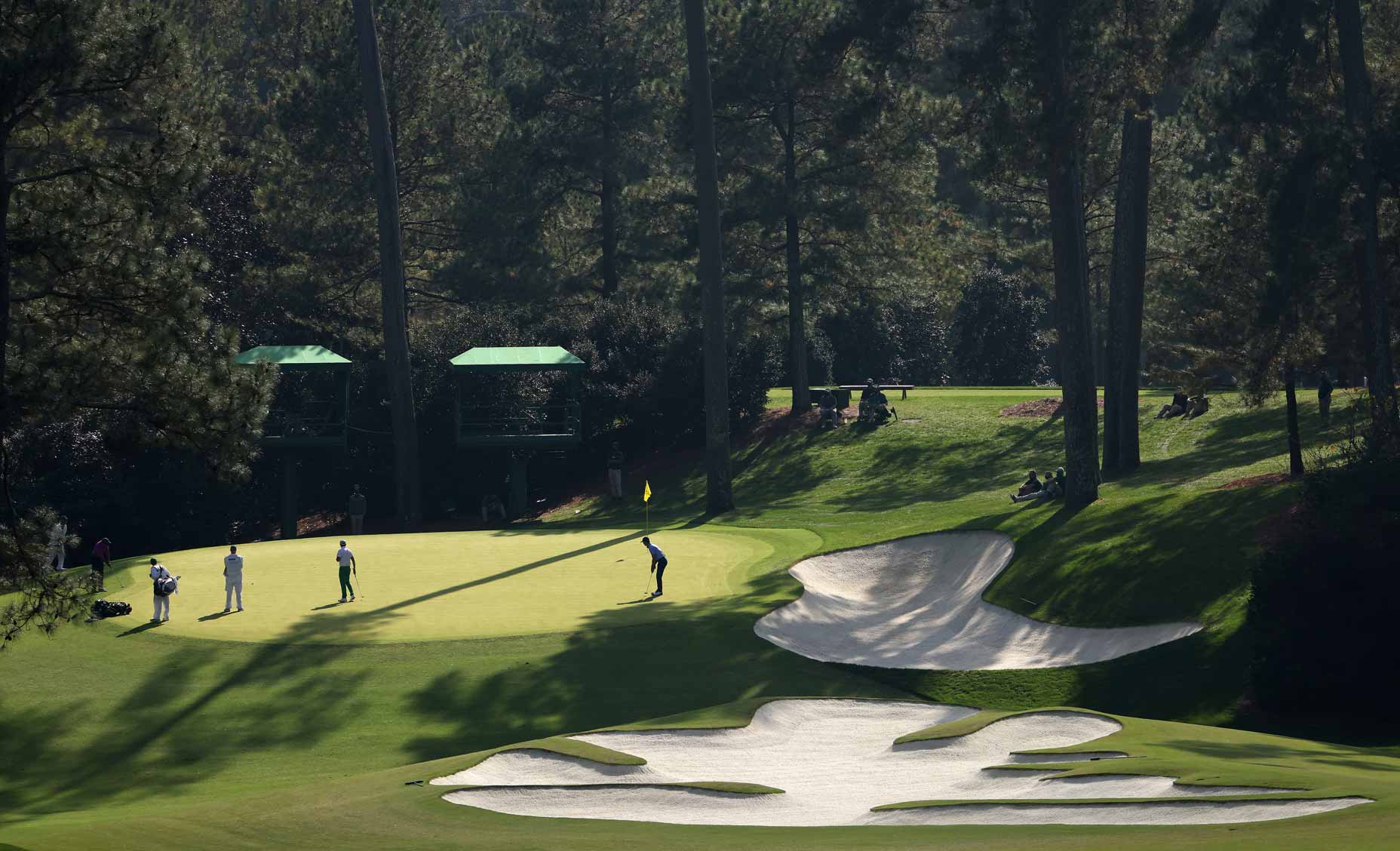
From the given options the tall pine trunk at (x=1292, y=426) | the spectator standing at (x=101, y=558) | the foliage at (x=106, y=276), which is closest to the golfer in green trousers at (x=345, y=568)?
the spectator standing at (x=101, y=558)

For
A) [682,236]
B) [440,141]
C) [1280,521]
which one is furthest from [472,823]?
[440,141]

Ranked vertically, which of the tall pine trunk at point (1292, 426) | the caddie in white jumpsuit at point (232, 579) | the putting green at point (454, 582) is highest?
the tall pine trunk at point (1292, 426)

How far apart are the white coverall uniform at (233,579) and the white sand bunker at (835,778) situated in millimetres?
11129

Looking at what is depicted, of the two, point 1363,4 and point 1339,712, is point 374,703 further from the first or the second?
point 1363,4

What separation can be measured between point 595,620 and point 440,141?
3630 cm

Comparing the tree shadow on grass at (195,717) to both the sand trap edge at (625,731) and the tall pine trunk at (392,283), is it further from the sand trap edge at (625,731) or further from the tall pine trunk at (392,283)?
Answer: the tall pine trunk at (392,283)

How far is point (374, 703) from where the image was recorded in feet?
76.7

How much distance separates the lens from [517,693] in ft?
78.2

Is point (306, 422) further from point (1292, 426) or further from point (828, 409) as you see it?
point (1292, 426)

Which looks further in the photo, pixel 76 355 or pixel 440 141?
pixel 440 141

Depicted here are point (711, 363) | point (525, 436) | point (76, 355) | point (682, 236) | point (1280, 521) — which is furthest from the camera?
point (682, 236)

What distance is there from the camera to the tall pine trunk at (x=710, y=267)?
1768 inches

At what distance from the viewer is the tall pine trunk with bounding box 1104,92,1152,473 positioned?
4219 centimetres

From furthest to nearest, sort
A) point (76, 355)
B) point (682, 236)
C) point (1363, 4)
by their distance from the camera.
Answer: point (682, 236) → point (1363, 4) → point (76, 355)
